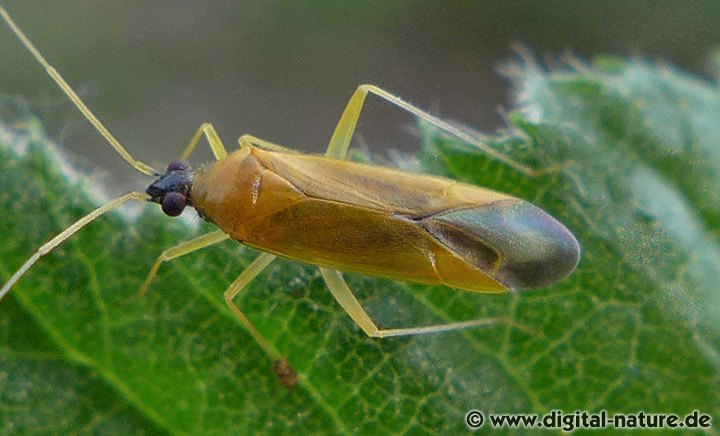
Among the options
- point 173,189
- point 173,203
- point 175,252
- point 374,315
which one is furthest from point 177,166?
point 374,315

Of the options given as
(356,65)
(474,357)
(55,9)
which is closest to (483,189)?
(474,357)

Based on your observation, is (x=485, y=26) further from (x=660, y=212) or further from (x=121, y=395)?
(x=121, y=395)

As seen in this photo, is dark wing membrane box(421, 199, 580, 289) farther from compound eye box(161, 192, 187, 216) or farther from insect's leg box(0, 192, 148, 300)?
insect's leg box(0, 192, 148, 300)

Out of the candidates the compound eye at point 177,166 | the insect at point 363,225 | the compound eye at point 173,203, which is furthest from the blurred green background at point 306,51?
the compound eye at point 173,203

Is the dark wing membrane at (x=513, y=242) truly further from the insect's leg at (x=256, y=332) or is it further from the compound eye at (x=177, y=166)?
the compound eye at (x=177, y=166)

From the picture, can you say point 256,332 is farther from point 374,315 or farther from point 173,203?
point 173,203
